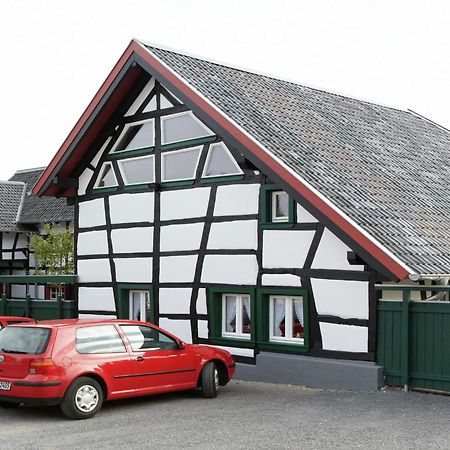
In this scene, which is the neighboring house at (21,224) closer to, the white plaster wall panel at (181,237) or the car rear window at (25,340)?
the white plaster wall panel at (181,237)

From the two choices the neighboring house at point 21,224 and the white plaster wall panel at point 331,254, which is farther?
the neighboring house at point 21,224

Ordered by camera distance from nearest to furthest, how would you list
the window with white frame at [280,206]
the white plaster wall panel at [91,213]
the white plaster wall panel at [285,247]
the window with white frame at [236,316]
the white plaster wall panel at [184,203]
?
the white plaster wall panel at [285,247]
the window with white frame at [280,206]
the window with white frame at [236,316]
the white plaster wall panel at [184,203]
the white plaster wall panel at [91,213]

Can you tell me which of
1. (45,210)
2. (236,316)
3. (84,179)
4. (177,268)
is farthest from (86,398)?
(45,210)

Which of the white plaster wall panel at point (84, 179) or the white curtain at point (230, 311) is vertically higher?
the white plaster wall panel at point (84, 179)

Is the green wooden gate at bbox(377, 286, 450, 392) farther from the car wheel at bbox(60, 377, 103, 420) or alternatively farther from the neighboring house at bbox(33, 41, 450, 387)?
the car wheel at bbox(60, 377, 103, 420)

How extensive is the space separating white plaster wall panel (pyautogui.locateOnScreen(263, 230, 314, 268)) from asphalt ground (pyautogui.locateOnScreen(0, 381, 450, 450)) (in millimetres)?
2468

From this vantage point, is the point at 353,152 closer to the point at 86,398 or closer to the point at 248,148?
the point at 248,148

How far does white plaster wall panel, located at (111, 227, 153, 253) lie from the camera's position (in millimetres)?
17328

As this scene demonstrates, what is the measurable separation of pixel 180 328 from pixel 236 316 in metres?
1.44

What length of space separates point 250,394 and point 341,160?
5059mm

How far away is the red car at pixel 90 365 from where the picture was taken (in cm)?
1056

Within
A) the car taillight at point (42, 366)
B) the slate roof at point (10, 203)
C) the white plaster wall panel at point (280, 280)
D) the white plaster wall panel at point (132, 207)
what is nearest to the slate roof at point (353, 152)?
the white plaster wall panel at point (280, 280)

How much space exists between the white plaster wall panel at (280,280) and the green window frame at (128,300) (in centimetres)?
320

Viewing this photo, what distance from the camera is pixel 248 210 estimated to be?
15.2 metres
